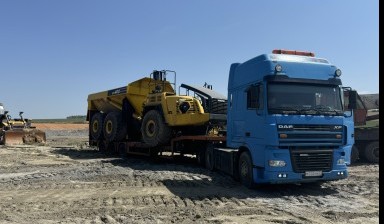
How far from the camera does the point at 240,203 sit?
8.09 m

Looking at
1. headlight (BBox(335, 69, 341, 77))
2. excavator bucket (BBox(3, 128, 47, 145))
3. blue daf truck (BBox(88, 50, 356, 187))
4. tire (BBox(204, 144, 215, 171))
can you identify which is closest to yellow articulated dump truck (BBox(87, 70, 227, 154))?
tire (BBox(204, 144, 215, 171))

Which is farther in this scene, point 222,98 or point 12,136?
point 12,136

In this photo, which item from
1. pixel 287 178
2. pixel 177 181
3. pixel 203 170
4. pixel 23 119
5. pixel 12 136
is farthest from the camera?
pixel 23 119

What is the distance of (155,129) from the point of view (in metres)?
15.0

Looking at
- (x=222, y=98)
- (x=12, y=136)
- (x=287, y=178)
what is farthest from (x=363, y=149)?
(x=12, y=136)

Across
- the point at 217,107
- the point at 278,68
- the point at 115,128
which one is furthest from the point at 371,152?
the point at 115,128

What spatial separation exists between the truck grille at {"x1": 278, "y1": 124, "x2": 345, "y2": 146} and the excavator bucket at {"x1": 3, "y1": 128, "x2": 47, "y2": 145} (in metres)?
20.7

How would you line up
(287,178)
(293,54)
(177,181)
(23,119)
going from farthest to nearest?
(23,119)
(177,181)
(293,54)
(287,178)

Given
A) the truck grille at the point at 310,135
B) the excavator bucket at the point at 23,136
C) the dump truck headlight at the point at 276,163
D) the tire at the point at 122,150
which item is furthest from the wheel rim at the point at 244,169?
the excavator bucket at the point at 23,136

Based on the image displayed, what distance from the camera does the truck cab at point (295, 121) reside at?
878 cm

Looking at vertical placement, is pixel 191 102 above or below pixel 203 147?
above
